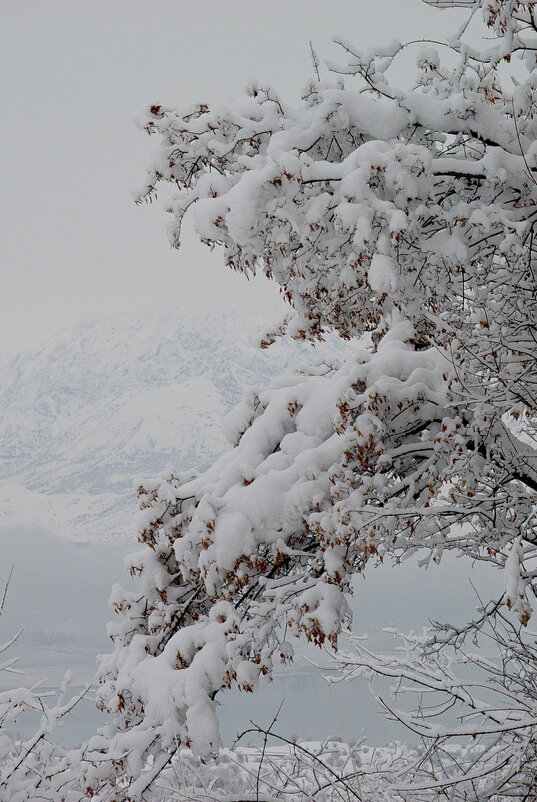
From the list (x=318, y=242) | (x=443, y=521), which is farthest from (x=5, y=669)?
(x=318, y=242)

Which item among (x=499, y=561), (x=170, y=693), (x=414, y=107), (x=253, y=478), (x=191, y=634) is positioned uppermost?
(x=414, y=107)

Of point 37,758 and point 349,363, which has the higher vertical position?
point 349,363

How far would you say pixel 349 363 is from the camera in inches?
204

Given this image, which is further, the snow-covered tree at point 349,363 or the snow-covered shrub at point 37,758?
the snow-covered shrub at point 37,758

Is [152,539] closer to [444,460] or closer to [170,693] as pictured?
[170,693]

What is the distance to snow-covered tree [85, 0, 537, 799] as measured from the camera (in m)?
4.09

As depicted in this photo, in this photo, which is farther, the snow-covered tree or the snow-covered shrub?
the snow-covered shrub

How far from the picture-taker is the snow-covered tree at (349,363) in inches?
161

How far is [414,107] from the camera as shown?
4430 millimetres

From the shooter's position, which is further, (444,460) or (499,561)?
(499,561)

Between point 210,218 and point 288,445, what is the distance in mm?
1651

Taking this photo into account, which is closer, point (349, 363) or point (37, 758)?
point (349, 363)

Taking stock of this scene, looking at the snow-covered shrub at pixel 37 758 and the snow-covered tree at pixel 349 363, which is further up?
the snow-covered tree at pixel 349 363

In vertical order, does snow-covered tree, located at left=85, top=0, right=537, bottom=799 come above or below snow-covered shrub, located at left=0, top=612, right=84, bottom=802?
above
